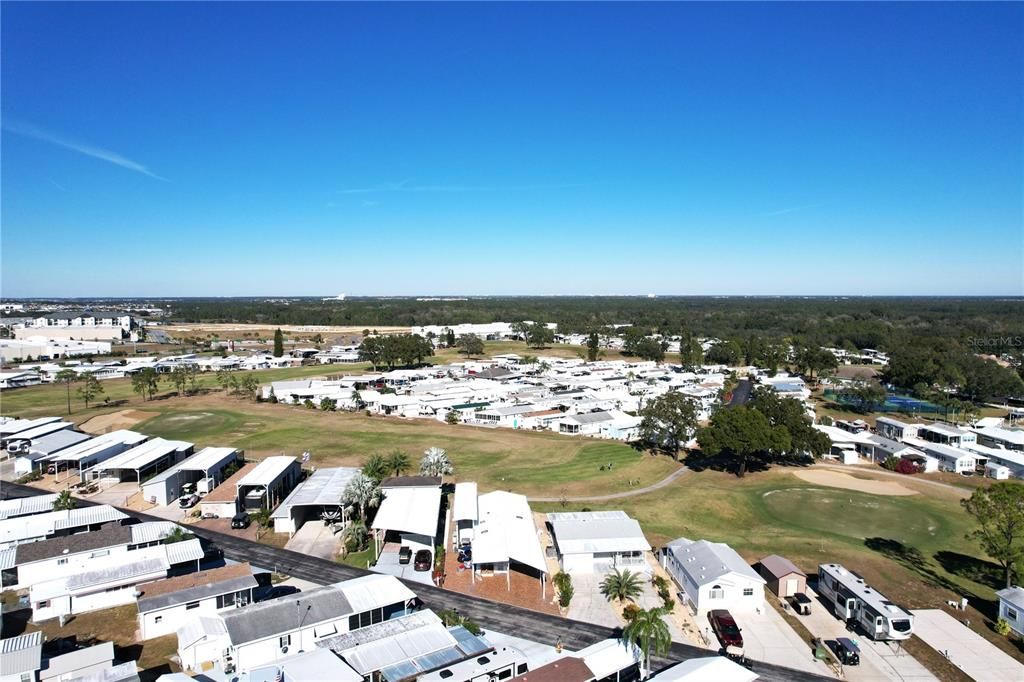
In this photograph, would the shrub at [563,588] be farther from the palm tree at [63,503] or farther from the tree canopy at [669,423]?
the palm tree at [63,503]

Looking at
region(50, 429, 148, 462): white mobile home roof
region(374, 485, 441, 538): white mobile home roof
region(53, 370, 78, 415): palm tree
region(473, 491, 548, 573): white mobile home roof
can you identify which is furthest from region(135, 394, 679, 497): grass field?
region(53, 370, 78, 415): palm tree

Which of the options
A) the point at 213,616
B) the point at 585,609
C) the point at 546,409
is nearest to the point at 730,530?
the point at 585,609

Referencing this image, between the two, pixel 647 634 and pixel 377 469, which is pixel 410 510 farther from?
pixel 647 634

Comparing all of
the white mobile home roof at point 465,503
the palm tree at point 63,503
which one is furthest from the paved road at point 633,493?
the palm tree at point 63,503

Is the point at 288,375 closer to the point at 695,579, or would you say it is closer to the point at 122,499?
the point at 122,499

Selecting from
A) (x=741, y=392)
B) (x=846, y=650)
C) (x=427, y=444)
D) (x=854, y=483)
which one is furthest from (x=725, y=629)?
(x=741, y=392)
